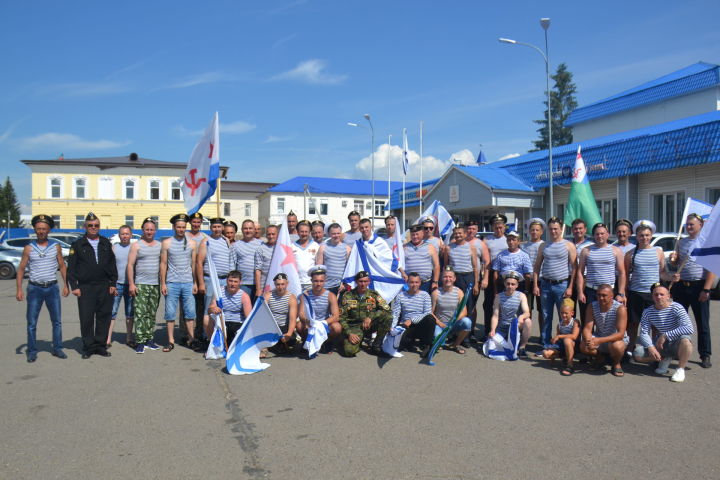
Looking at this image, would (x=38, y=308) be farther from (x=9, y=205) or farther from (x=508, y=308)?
(x=9, y=205)

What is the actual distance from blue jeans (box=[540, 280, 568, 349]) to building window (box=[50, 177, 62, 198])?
52400 millimetres

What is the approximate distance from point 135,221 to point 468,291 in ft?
162

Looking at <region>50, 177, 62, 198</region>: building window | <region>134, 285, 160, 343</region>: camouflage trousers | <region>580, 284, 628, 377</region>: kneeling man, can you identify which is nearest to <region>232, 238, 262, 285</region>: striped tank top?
<region>134, 285, 160, 343</region>: camouflage trousers

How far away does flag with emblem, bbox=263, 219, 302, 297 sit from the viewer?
772 centimetres

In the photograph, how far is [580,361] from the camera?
6.95 meters

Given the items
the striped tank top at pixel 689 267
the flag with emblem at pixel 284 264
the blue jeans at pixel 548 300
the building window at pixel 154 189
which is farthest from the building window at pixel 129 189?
the striped tank top at pixel 689 267

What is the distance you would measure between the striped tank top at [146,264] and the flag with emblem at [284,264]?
1.59 m

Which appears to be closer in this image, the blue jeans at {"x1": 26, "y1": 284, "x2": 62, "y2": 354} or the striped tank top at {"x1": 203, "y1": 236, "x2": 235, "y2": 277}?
the blue jeans at {"x1": 26, "y1": 284, "x2": 62, "y2": 354}

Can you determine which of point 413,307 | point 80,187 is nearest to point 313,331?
point 413,307

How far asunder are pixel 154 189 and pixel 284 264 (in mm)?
48351

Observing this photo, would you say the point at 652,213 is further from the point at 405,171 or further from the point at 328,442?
the point at 328,442

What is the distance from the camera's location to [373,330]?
25.5ft

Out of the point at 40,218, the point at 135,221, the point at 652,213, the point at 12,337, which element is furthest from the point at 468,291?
the point at 135,221

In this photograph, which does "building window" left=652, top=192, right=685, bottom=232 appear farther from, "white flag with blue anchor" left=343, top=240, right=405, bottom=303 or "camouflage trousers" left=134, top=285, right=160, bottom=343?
"camouflage trousers" left=134, top=285, right=160, bottom=343
